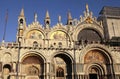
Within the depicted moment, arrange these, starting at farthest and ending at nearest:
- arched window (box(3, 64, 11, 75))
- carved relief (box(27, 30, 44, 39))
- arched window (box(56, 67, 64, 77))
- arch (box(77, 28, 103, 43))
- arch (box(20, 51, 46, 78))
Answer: arch (box(77, 28, 103, 43)) → carved relief (box(27, 30, 44, 39)) → arched window (box(56, 67, 64, 77)) → arched window (box(3, 64, 11, 75)) → arch (box(20, 51, 46, 78))

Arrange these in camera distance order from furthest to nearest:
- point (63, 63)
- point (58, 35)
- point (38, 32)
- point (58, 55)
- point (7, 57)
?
point (58, 35)
point (38, 32)
point (63, 63)
point (58, 55)
point (7, 57)

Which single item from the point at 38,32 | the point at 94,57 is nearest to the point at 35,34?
the point at 38,32

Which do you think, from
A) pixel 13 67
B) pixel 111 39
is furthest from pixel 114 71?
pixel 13 67

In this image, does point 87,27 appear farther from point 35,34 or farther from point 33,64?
point 33,64

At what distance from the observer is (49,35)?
156ft

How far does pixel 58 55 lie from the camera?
40.6 m

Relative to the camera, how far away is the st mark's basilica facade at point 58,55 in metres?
38.4

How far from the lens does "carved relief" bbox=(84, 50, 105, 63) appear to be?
4055cm

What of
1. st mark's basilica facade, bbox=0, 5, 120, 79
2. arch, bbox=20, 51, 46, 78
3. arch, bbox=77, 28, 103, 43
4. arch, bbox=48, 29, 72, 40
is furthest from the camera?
arch, bbox=77, 28, 103, 43

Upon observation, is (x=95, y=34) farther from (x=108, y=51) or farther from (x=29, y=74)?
(x=29, y=74)

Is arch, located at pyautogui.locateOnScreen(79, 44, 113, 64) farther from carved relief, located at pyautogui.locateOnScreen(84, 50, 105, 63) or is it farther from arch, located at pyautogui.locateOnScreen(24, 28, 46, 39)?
arch, located at pyautogui.locateOnScreen(24, 28, 46, 39)

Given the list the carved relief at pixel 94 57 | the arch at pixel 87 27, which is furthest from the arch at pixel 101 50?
the arch at pixel 87 27

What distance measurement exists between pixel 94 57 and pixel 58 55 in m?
7.93

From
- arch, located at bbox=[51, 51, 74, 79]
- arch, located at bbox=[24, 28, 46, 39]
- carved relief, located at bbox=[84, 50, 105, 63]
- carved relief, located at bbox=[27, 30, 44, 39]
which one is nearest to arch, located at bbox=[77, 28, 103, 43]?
carved relief, located at bbox=[84, 50, 105, 63]
